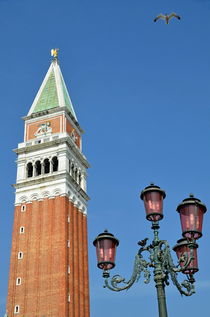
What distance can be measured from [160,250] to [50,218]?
36.5 metres

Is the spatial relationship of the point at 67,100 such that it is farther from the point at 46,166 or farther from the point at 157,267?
the point at 157,267

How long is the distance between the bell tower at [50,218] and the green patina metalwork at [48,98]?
14 cm

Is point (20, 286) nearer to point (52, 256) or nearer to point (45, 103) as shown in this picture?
point (52, 256)

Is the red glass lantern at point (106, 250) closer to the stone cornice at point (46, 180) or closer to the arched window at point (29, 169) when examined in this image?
the stone cornice at point (46, 180)

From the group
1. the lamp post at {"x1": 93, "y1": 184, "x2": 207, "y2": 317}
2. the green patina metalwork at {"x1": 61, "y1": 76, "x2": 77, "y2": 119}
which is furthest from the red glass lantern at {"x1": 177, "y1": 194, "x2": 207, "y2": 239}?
→ the green patina metalwork at {"x1": 61, "y1": 76, "x2": 77, "y2": 119}

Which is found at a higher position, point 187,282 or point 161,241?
point 161,241

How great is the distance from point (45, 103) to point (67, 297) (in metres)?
24.5

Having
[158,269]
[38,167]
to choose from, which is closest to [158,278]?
[158,269]

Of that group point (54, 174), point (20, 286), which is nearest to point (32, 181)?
point (54, 174)

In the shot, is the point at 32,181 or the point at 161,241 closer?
the point at 161,241

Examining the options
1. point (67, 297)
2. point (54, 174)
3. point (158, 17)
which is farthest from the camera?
point (54, 174)

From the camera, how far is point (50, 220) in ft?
159

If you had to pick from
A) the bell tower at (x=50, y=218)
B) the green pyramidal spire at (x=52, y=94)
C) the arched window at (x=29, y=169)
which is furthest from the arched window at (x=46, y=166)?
the green pyramidal spire at (x=52, y=94)

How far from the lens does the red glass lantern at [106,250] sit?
1336 centimetres
